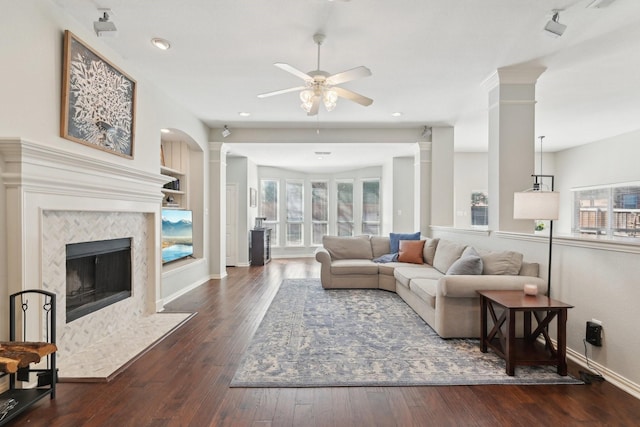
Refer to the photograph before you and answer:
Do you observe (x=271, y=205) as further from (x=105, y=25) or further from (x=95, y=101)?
(x=105, y=25)

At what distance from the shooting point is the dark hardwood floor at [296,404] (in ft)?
6.37

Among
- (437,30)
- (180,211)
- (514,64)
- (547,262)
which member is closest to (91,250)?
(180,211)

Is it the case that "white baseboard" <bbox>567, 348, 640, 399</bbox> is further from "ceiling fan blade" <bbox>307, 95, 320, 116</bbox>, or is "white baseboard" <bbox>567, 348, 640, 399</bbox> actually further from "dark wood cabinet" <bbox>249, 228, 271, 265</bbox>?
"dark wood cabinet" <bbox>249, 228, 271, 265</bbox>

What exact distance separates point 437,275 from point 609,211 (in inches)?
216

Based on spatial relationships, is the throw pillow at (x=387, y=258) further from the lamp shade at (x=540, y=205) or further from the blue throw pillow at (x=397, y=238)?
the lamp shade at (x=540, y=205)

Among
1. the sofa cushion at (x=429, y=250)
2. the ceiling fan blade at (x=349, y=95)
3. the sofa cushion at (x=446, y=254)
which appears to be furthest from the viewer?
the sofa cushion at (x=429, y=250)

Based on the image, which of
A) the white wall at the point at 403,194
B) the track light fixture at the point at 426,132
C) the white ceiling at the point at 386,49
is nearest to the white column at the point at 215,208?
the white ceiling at the point at 386,49

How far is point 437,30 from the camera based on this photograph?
2.87 m

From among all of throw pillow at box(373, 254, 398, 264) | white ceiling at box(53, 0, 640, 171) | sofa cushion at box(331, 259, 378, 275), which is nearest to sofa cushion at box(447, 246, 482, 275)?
sofa cushion at box(331, 259, 378, 275)

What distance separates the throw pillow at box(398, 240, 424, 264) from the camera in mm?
5131

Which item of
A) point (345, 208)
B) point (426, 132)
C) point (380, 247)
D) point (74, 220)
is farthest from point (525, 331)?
point (345, 208)

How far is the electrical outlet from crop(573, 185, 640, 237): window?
558 cm

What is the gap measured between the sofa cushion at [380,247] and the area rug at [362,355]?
1723mm

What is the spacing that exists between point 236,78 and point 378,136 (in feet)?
9.93
